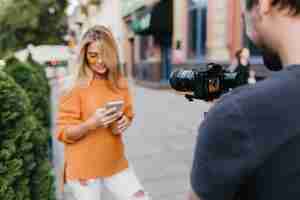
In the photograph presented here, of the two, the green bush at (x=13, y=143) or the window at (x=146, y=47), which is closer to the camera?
the green bush at (x=13, y=143)

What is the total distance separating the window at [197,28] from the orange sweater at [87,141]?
12.5 m

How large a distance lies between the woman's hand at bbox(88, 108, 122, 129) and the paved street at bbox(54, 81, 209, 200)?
6.17 feet

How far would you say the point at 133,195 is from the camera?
2609mm

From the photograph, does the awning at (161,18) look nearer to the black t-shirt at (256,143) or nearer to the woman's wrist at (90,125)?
the woman's wrist at (90,125)

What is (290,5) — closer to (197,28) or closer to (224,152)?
(224,152)

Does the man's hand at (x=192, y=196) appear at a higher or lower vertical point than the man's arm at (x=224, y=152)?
lower

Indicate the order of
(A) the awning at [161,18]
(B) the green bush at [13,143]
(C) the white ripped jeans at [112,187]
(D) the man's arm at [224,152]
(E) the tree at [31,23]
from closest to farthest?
1. (D) the man's arm at [224,152]
2. (B) the green bush at [13,143]
3. (C) the white ripped jeans at [112,187]
4. (E) the tree at [31,23]
5. (A) the awning at [161,18]

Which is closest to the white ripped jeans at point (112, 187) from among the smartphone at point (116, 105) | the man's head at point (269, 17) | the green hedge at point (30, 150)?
the green hedge at point (30, 150)

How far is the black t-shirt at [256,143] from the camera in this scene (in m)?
0.85

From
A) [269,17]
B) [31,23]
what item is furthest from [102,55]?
[31,23]

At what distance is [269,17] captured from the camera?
3.08ft

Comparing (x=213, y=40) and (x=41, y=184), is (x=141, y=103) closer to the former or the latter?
(x=213, y=40)

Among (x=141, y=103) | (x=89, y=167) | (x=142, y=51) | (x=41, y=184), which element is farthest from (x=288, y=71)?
(x=142, y=51)

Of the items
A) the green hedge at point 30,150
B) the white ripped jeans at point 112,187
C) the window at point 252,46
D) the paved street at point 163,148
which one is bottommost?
the paved street at point 163,148
